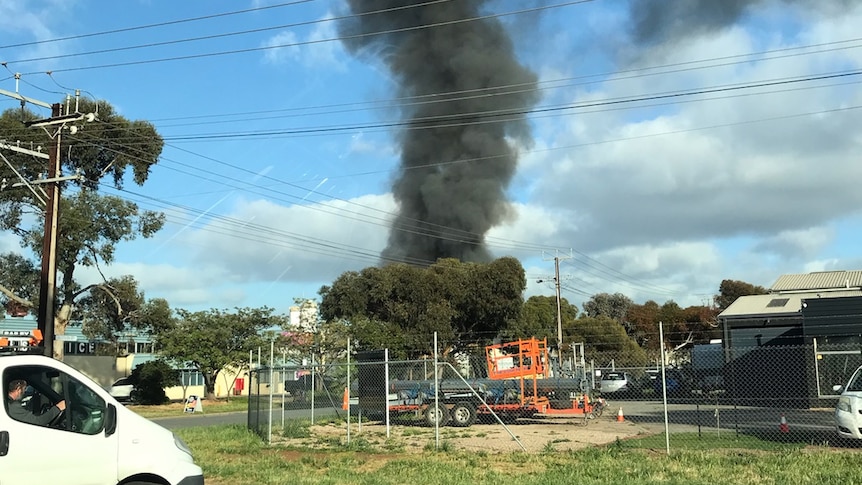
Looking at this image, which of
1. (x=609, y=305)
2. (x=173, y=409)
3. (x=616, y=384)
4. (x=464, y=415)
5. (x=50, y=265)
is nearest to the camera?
(x=464, y=415)

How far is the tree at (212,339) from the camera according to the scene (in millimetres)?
41156

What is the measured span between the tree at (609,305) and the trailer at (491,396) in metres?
75.7

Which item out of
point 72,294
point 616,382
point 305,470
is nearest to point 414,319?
point 616,382

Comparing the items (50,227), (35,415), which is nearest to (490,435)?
(35,415)

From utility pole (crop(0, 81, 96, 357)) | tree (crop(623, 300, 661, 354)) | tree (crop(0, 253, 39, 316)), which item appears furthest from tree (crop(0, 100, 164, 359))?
tree (crop(623, 300, 661, 354))

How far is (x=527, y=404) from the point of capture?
→ 21703 millimetres

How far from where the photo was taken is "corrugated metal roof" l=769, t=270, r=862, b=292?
35.0 meters

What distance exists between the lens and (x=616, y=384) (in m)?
38.4

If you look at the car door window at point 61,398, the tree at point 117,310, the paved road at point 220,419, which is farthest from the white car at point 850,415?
the tree at point 117,310

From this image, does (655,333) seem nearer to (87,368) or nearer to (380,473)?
(87,368)

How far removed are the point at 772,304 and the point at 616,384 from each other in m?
9.09

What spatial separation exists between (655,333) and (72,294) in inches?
2302

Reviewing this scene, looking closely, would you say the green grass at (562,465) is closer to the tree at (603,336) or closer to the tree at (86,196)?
the tree at (86,196)

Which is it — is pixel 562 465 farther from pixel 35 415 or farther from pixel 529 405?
pixel 529 405
